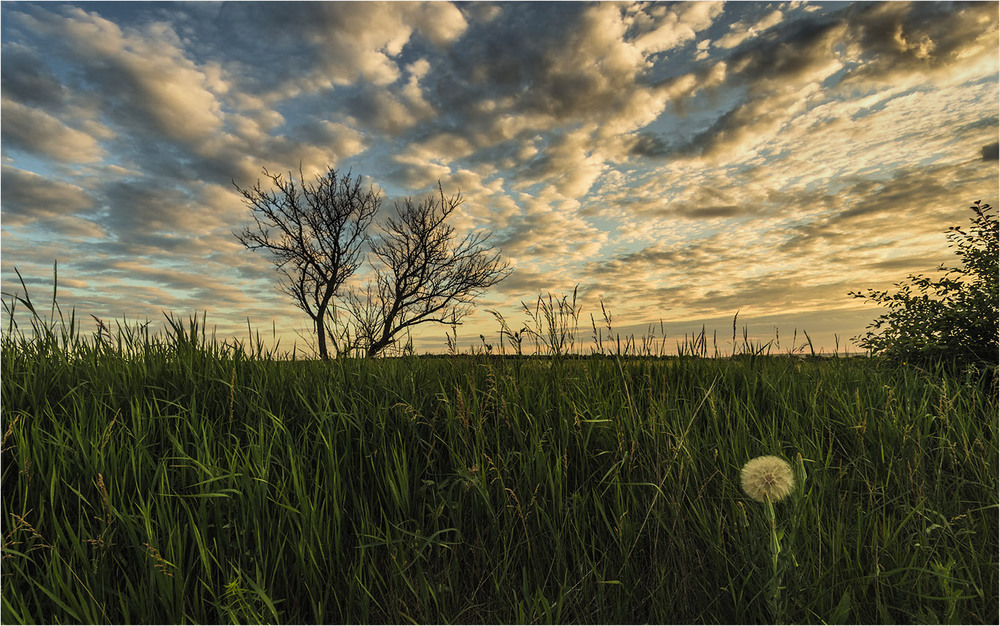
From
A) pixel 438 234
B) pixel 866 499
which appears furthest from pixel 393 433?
pixel 438 234

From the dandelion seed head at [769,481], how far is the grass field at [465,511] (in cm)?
14

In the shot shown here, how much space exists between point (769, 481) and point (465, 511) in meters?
1.63

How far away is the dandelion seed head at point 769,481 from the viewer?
90.5 inches

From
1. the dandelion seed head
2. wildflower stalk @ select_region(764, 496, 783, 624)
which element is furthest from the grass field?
the dandelion seed head

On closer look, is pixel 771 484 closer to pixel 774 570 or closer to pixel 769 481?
pixel 769 481

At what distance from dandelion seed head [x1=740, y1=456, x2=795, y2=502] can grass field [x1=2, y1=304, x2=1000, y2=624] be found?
0.14 meters

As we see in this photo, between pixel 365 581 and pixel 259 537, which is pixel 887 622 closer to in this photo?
pixel 365 581

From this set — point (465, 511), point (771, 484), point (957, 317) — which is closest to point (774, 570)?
point (771, 484)

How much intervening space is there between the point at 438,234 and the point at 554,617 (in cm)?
2418

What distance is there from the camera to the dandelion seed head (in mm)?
2299

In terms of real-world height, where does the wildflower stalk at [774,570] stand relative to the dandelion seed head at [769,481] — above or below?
below

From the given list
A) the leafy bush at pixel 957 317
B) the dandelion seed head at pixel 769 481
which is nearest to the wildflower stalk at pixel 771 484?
the dandelion seed head at pixel 769 481

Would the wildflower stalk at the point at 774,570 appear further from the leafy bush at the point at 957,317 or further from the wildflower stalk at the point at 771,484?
the leafy bush at the point at 957,317

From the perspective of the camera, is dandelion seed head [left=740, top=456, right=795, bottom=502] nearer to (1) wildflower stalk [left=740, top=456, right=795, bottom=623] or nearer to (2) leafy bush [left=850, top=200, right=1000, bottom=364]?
(1) wildflower stalk [left=740, top=456, right=795, bottom=623]
